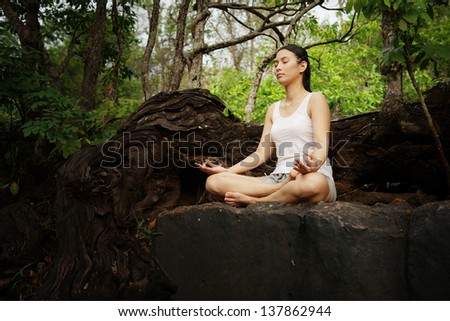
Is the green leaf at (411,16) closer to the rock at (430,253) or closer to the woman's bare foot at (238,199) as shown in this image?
the rock at (430,253)

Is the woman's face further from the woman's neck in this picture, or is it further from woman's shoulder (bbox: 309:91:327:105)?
woman's shoulder (bbox: 309:91:327:105)

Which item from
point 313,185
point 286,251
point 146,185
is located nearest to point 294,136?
point 313,185

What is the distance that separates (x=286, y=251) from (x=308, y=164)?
599mm

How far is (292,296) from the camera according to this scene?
3.04 meters

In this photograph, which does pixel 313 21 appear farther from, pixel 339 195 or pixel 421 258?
pixel 421 258

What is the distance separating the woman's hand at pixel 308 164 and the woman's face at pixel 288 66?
31.4 inches

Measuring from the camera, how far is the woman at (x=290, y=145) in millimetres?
3266

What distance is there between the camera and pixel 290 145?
3.64 metres

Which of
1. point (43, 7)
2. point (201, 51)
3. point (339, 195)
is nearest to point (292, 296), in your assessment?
point (339, 195)

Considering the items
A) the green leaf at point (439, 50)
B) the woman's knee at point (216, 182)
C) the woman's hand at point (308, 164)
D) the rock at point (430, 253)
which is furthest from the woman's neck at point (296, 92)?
the rock at point (430, 253)

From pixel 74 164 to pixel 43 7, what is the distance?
4.19 m

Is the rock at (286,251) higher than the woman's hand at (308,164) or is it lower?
lower

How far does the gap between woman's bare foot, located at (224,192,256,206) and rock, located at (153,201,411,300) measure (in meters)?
0.08
